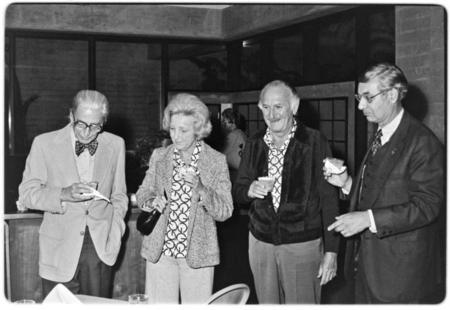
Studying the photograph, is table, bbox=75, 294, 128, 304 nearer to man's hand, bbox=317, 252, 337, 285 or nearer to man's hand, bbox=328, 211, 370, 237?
man's hand, bbox=328, 211, 370, 237

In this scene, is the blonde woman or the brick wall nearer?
the blonde woman

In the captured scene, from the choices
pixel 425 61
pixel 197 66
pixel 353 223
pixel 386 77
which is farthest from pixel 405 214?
pixel 197 66

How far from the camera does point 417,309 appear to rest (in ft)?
7.68

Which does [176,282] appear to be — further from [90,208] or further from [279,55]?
[279,55]

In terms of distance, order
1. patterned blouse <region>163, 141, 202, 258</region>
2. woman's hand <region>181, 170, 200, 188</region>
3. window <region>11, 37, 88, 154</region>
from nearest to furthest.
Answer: woman's hand <region>181, 170, 200, 188</region>, patterned blouse <region>163, 141, 202, 258</region>, window <region>11, 37, 88, 154</region>

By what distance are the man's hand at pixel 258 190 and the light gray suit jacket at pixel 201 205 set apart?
4.3 inches

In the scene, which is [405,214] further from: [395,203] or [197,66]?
[197,66]

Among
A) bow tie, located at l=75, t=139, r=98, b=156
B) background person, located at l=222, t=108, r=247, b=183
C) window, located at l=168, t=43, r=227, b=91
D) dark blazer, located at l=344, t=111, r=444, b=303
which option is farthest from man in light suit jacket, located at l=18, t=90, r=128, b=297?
window, located at l=168, t=43, r=227, b=91

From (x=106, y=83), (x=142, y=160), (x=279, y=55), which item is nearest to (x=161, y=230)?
(x=142, y=160)

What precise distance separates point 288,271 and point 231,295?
0.82 metres

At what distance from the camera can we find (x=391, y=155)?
8.32ft

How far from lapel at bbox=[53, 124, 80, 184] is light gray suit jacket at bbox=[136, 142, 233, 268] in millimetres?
332

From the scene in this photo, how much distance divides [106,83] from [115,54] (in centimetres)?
48

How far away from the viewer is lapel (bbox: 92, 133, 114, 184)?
297 cm
